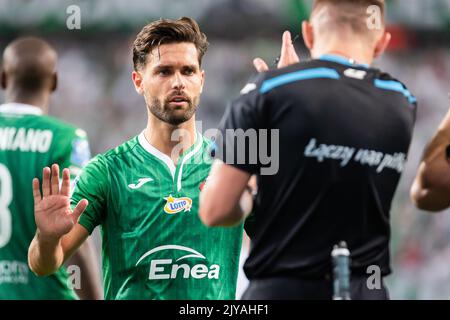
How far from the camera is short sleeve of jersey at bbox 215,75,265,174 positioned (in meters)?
3.74

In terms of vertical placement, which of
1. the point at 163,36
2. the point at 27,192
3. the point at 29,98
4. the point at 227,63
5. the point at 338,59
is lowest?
the point at 338,59

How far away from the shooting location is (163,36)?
5535mm

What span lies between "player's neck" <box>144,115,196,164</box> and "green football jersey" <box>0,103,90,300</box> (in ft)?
3.79

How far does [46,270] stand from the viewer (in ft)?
15.9

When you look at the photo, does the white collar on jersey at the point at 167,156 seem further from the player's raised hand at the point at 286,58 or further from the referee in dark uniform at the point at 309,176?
the referee in dark uniform at the point at 309,176

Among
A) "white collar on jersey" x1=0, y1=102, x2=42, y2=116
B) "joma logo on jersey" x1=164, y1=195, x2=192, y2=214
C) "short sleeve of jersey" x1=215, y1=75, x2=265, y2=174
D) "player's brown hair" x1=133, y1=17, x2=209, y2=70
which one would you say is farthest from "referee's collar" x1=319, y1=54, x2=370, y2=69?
"white collar on jersey" x1=0, y1=102, x2=42, y2=116

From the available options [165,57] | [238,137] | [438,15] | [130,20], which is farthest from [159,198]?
[438,15]

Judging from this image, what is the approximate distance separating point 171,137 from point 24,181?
1.53 m

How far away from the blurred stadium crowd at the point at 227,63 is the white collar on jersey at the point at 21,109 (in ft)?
14.2

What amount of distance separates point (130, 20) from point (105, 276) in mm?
6972

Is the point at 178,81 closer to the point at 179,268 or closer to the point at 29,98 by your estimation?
the point at 179,268

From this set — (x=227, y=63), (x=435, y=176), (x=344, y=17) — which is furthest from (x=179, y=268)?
(x=227, y=63)

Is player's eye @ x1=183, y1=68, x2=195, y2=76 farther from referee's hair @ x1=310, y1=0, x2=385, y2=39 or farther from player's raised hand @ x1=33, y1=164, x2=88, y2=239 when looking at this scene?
referee's hair @ x1=310, y1=0, x2=385, y2=39

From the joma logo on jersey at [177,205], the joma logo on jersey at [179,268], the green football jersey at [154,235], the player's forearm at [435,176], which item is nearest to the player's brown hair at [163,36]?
the green football jersey at [154,235]
